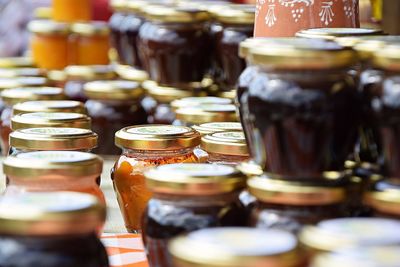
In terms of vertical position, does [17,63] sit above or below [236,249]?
below

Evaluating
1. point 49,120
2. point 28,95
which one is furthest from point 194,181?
point 28,95

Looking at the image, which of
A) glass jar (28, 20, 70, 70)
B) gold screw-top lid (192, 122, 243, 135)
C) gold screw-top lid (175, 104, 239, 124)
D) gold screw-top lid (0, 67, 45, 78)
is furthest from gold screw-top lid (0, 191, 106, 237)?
glass jar (28, 20, 70, 70)

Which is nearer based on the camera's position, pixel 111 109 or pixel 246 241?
pixel 246 241

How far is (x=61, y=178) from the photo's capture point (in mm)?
1005

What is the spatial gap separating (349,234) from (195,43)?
0.94m

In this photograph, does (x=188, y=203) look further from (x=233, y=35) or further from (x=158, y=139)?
(x=233, y=35)

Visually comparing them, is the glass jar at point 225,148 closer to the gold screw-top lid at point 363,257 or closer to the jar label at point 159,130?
the jar label at point 159,130

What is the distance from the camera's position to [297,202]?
90cm

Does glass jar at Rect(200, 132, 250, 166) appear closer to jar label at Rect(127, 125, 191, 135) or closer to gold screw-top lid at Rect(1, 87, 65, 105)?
jar label at Rect(127, 125, 191, 135)

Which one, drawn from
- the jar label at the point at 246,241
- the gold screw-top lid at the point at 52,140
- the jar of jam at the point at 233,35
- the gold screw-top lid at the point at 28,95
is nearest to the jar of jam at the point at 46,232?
the jar label at the point at 246,241

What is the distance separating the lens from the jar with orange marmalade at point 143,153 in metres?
1.22

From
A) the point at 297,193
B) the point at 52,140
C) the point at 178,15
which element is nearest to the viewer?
the point at 297,193

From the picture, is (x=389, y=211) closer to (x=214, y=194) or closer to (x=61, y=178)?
(x=214, y=194)

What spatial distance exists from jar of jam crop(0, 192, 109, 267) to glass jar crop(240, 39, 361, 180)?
19cm
